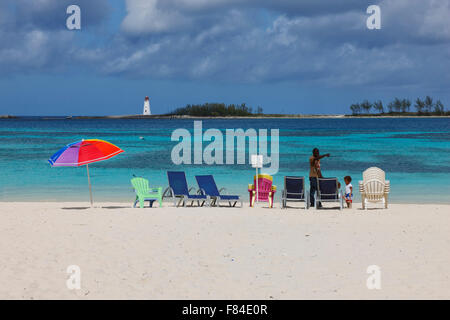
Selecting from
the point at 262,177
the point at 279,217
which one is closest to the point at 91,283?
the point at 279,217

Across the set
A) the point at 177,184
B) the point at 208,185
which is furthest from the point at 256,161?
the point at 177,184

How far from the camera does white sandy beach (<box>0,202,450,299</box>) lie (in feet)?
19.0

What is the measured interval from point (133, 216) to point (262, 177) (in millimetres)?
4056

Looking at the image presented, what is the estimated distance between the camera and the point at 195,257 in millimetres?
7219

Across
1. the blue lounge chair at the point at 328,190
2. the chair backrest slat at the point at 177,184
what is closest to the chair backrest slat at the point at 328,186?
the blue lounge chair at the point at 328,190

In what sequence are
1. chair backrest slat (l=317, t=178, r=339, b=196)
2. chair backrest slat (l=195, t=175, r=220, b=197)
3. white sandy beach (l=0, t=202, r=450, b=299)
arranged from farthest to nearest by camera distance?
chair backrest slat (l=195, t=175, r=220, b=197) < chair backrest slat (l=317, t=178, r=339, b=196) < white sandy beach (l=0, t=202, r=450, b=299)

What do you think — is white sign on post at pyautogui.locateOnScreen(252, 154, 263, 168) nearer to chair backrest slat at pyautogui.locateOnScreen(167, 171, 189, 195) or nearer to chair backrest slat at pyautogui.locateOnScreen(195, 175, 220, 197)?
chair backrest slat at pyautogui.locateOnScreen(195, 175, 220, 197)

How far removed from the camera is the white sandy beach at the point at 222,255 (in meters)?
5.80

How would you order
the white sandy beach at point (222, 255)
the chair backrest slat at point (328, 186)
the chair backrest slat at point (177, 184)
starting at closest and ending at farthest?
the white sandy beach at point (222, 255)
the chair backrest slat at point (328, 186)
the chair backrest slat at point (177, 184)

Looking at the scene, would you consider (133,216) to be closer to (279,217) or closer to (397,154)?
(279,217)

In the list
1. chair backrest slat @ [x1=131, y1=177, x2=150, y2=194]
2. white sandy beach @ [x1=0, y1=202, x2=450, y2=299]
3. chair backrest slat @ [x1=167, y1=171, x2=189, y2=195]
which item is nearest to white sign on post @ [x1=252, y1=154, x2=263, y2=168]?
chair backrest slat @ [x1=167, y1=171, x2=189, y2=195]

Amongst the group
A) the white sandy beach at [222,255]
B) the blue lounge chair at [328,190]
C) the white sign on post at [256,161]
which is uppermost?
the white sign on post at [256,161]

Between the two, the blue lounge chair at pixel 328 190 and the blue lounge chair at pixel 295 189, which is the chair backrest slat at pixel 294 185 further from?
the blue lounge chair at pixel 328 190
